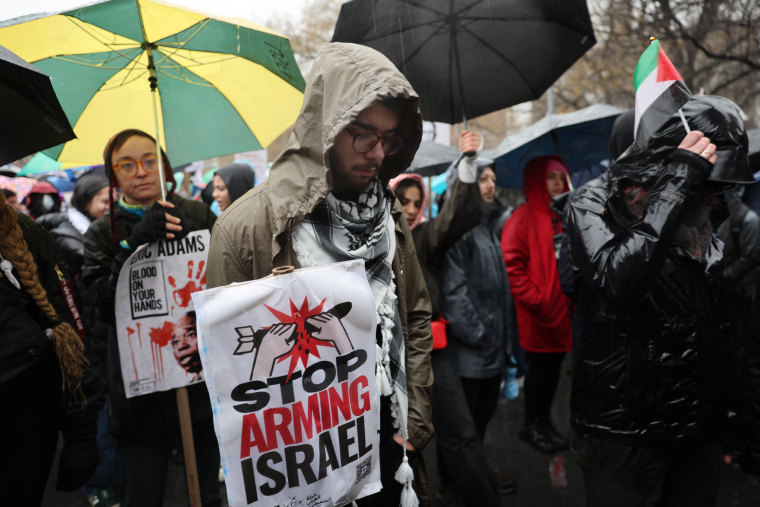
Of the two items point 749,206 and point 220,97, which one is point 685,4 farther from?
point 220,97

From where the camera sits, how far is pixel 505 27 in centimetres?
311

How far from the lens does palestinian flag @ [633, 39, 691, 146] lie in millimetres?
2150

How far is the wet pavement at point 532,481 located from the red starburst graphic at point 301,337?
8.02 feet

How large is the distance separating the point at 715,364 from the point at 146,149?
2757 millimetres

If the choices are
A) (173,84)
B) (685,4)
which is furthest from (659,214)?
(685,4)

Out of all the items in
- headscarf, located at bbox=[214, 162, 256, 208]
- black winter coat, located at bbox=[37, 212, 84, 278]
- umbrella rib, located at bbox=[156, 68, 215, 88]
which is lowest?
black winter coat, located at bbox=[37, 212, 84, 278]

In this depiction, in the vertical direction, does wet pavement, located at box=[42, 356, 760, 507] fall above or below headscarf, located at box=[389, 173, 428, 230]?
below

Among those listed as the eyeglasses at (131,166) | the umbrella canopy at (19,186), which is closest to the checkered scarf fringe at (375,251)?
the eyeglasses at (131,166)

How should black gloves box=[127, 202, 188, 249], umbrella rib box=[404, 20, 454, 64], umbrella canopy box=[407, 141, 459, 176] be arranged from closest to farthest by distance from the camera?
black gloves box=[127, 202, 188, 249]
umbrella rib box=[404, 20, 454, 64]
umbrella canopy box=[407, 141, 459, 176]

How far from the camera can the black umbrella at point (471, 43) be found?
2.90 m

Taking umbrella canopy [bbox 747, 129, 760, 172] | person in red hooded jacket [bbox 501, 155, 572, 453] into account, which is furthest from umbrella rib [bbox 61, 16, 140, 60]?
umbrella canopy [bbox 747, 129, 760, 172]

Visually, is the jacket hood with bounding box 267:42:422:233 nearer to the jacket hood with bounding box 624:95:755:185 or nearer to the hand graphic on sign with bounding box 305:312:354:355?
the hand graphic on sign with bounding box 305:312:354:355

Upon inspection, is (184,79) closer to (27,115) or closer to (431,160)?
(27,115)

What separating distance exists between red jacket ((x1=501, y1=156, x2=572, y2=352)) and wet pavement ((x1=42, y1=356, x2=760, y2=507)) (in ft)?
2.82
